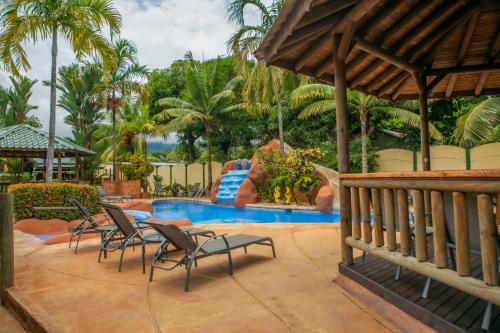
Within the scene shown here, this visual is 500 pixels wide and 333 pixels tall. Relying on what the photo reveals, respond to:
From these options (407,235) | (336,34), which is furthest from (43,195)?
(407,235)

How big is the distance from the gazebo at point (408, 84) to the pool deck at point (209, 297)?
1.04ft

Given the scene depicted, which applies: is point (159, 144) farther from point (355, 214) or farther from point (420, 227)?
point (420, 227)

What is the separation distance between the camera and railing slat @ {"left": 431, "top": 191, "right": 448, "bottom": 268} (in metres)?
2.38

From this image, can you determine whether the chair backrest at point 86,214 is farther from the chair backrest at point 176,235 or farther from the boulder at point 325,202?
the boulder at point 325,202

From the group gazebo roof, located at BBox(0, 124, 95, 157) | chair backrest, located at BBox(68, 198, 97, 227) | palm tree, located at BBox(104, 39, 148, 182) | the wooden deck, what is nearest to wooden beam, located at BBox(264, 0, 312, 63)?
the wooden deck

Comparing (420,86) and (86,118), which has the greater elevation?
(86,118)

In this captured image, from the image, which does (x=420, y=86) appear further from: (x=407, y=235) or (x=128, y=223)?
(x=128, y=223)

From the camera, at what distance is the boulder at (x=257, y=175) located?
15500 mm

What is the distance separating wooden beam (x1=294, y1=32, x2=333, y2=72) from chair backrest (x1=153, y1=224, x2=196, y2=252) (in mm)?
2850

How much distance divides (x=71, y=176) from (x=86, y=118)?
7.46 meters

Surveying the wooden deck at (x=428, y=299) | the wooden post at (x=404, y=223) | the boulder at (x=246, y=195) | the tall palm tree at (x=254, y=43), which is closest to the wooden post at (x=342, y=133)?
the wooden deck at (x=428, y=299)

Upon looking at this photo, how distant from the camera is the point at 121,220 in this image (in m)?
4.94

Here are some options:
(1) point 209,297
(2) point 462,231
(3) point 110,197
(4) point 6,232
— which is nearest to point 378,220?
(2) point 462,231

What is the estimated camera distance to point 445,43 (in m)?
5.33
